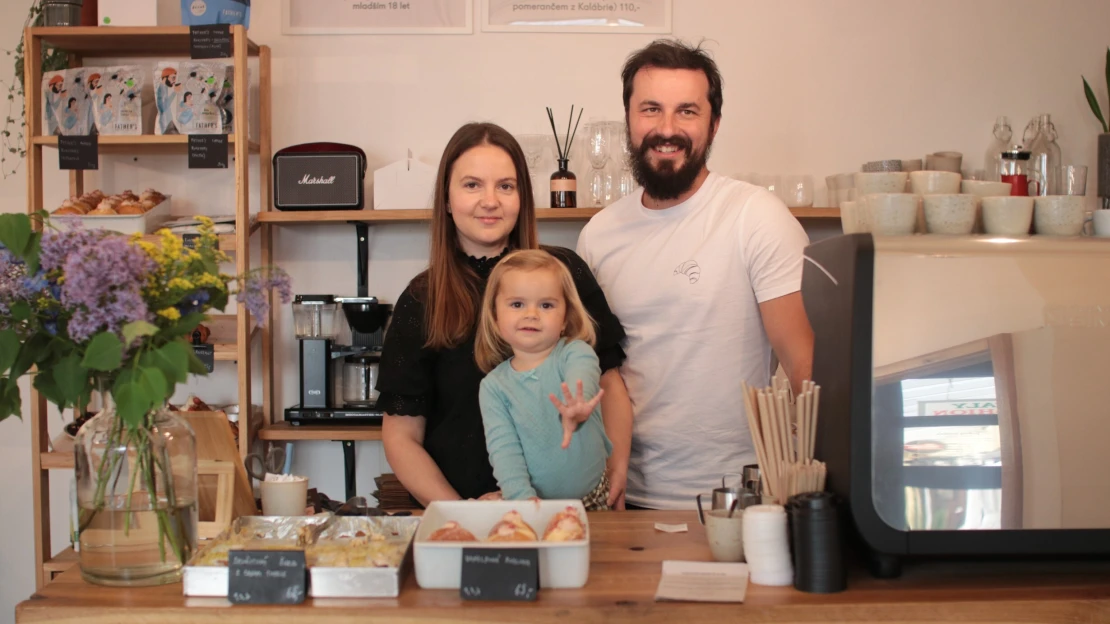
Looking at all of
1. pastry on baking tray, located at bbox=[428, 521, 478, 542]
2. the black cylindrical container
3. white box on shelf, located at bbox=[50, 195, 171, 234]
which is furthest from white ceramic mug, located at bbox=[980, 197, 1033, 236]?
white box on shelf, located at bbox=[50, 195, 171, 234]

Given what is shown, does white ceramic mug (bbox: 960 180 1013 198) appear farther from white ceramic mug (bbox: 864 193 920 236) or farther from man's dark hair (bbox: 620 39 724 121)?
man's dark hair (bbox: 620 39 724 121)

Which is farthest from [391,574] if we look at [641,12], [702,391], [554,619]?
[641,12]

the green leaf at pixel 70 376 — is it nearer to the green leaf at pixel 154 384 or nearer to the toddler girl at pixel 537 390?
the green leaf at pixel 154 384

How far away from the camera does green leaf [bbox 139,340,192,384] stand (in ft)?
4.06

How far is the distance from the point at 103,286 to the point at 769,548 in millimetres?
892

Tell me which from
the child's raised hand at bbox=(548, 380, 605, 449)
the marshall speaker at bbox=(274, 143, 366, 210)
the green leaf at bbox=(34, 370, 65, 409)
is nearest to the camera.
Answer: the green leaf at bbox=(34, 370, 65, 409)

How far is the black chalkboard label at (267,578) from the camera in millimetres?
1223

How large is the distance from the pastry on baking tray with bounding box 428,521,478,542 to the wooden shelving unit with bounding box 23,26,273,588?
2.01 meters

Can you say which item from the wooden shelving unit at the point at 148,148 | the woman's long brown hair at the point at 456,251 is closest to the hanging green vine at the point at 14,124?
the wooden shelving unit at the point at 148,148

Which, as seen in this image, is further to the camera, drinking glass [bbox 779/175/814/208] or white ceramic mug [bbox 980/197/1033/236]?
drinking glass [bbox 779/175/814/208]

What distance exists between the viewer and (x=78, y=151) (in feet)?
10.5

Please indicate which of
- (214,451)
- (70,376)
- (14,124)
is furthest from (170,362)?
(14,124)

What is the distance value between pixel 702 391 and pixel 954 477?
92 cm

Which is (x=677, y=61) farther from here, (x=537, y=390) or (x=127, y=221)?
(x=127, y=221)
